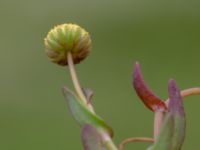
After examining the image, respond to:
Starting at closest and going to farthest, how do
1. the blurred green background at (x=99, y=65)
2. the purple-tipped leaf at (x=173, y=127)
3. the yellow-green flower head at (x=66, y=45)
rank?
the purple-tipped leaf at (x=173, y=127), the yellow-green flower head at (x=66, y=45), the blurred green background at (x=99, y=65)

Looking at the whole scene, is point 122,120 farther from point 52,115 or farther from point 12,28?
point 12,28

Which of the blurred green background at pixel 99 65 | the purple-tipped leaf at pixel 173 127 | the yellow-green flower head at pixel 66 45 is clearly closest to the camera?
the purple-tipped leaf at pixel 173 127

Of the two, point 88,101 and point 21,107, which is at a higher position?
point 21,107

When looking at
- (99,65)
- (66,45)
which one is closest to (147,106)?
(66,45)

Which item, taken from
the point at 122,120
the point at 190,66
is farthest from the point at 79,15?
the point at 122,120

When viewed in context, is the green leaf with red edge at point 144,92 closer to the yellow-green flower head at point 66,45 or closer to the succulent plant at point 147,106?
the succulent plant at point 147,106

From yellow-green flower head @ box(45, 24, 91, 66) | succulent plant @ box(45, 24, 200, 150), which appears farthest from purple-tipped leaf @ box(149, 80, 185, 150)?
yellow-green flower head @ box(45, 24, 91, 66)

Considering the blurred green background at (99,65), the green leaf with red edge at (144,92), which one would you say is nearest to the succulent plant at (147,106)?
the green leaf with red edge at (144,92)
